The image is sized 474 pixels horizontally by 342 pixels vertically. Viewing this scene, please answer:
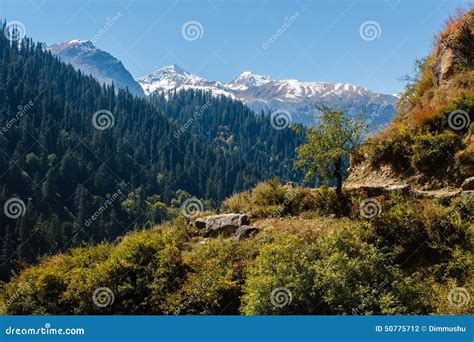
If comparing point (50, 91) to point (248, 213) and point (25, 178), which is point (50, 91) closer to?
point (25, 178)

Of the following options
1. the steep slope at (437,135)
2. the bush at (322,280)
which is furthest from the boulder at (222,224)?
the bush at (322,280)

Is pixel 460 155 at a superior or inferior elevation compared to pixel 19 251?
superior

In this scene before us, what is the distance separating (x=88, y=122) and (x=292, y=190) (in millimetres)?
177451

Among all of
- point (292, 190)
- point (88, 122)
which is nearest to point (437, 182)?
point (292, 190)

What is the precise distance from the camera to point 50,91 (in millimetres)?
180625

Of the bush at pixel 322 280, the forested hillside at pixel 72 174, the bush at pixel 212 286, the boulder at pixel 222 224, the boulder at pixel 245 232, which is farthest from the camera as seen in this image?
the forested hillside at pixel 72 174

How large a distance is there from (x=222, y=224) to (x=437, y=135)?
22.0 feet

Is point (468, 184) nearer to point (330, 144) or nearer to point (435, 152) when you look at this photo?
point (435, 152)

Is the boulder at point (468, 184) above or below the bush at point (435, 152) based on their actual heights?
below

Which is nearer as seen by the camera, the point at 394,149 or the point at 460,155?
the point at 460,155

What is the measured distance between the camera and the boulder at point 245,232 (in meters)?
12.7

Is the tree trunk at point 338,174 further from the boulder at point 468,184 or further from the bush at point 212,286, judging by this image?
the bush at point 212,286

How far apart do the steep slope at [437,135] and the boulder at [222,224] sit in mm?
3672

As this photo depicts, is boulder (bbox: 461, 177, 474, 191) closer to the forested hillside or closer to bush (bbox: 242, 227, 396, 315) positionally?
bush (bbox: 242, 227, 396, 315)
